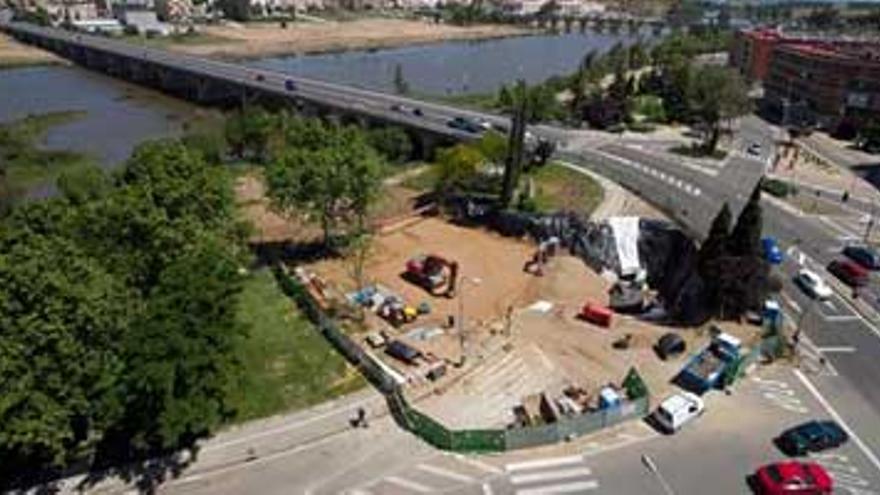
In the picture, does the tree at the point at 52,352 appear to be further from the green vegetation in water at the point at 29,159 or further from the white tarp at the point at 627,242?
the green vegetation in water at the point at 29,159

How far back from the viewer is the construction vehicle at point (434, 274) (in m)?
64.9

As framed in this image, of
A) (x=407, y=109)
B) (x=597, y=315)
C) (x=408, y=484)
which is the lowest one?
(x=408, y=484)

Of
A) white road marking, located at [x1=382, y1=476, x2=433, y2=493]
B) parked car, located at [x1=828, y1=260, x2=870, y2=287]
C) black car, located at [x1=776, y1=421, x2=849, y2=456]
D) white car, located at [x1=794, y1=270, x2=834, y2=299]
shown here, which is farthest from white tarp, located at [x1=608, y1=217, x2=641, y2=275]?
white road marking, located at [x1=382, y1=476, x2=433, y2=493]

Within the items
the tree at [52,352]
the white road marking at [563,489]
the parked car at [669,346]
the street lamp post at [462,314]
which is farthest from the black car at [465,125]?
the tree at [52,352]

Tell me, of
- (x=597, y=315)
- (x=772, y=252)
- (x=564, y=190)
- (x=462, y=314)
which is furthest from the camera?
(x=564, y=190)

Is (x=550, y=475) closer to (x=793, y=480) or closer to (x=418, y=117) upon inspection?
(x=793, y=480)

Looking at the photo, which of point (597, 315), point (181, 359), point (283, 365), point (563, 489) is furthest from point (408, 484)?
point (597, 315)

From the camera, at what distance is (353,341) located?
180 feet

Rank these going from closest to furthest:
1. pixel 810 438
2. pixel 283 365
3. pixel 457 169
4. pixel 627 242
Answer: pixel 810 438
pixel 283 365
pixel 627 242
pixel 457 169

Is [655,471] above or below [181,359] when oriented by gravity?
below

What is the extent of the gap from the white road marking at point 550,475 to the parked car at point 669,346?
14.2 meters

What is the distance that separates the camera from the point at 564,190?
8881 centimetres

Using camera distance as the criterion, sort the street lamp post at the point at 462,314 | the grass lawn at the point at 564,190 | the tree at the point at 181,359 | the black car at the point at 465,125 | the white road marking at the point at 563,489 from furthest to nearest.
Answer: the black car at the point at 465,125
the grass lawn at the point at 564,190
the street lamp post at the point at 462,314
the white road marking at the point at 563,489
the tree at the point at 181,359

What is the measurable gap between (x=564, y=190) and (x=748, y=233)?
32948 mm
